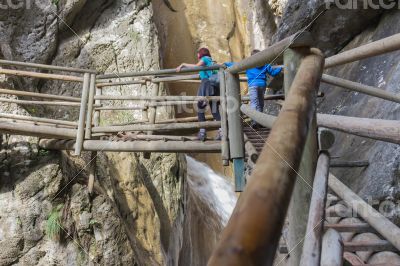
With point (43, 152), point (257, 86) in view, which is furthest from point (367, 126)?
point (43, 152)

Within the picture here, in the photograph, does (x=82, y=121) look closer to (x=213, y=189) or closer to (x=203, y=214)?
(x=203, y=214)

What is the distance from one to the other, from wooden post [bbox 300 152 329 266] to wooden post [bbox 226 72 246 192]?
3.80 feet

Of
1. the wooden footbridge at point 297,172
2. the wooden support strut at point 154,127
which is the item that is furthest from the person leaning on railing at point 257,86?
the wooden footbridge at point 297,172

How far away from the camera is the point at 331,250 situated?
158cm

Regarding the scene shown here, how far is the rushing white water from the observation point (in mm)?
10366

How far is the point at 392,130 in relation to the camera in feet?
4.36

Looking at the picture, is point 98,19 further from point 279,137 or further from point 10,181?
point 279,137

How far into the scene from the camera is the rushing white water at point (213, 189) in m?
10.4

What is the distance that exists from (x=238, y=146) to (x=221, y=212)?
7372 millimetres

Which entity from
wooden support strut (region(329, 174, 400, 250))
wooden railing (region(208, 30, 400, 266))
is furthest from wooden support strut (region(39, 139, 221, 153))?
wooden railing (region(208, 30, 400, 266))

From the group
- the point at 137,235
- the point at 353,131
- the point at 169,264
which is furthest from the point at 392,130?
the point at 169,264

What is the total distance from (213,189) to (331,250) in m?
9.39

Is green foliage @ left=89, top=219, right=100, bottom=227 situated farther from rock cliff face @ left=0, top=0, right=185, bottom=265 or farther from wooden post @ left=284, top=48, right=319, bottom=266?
wooden post @ left=284, top=48, right=319, bottom=266

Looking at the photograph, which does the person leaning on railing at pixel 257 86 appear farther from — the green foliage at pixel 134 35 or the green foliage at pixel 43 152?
the green foliage at pixel 134 35
